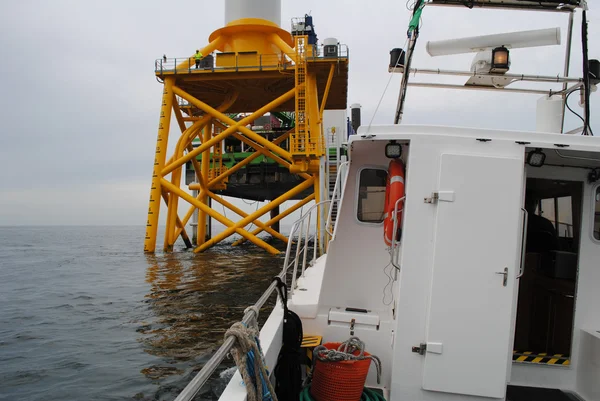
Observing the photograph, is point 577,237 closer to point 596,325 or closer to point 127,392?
point 596,325

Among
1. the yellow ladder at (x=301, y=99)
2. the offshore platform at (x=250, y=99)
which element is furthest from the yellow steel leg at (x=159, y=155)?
the yellow ladder at (x=301, y=99)

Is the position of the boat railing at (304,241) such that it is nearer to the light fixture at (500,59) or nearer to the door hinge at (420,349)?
the door hinge at (420,349)

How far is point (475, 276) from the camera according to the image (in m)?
3.84

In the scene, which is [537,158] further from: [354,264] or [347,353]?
[347,353]

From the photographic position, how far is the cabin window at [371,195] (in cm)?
507

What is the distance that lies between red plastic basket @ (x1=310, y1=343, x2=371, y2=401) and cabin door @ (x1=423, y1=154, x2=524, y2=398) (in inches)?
22.9

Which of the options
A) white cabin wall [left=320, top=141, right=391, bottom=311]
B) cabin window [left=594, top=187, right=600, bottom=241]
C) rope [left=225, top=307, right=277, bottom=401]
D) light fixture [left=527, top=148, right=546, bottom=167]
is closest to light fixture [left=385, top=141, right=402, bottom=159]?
white cabin wall [left=320, top=141, right=391, bottom=311]

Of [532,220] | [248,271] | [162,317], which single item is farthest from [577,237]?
[248,271]

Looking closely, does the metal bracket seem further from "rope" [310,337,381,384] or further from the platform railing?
the platform railing

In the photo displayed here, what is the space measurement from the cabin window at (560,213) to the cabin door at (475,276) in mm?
1447

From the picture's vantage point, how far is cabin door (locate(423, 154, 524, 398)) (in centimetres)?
382

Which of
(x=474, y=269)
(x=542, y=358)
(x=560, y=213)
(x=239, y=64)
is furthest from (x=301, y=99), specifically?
(x=474, y=269)

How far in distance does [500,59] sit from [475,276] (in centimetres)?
256

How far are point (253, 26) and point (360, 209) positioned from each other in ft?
56.1
